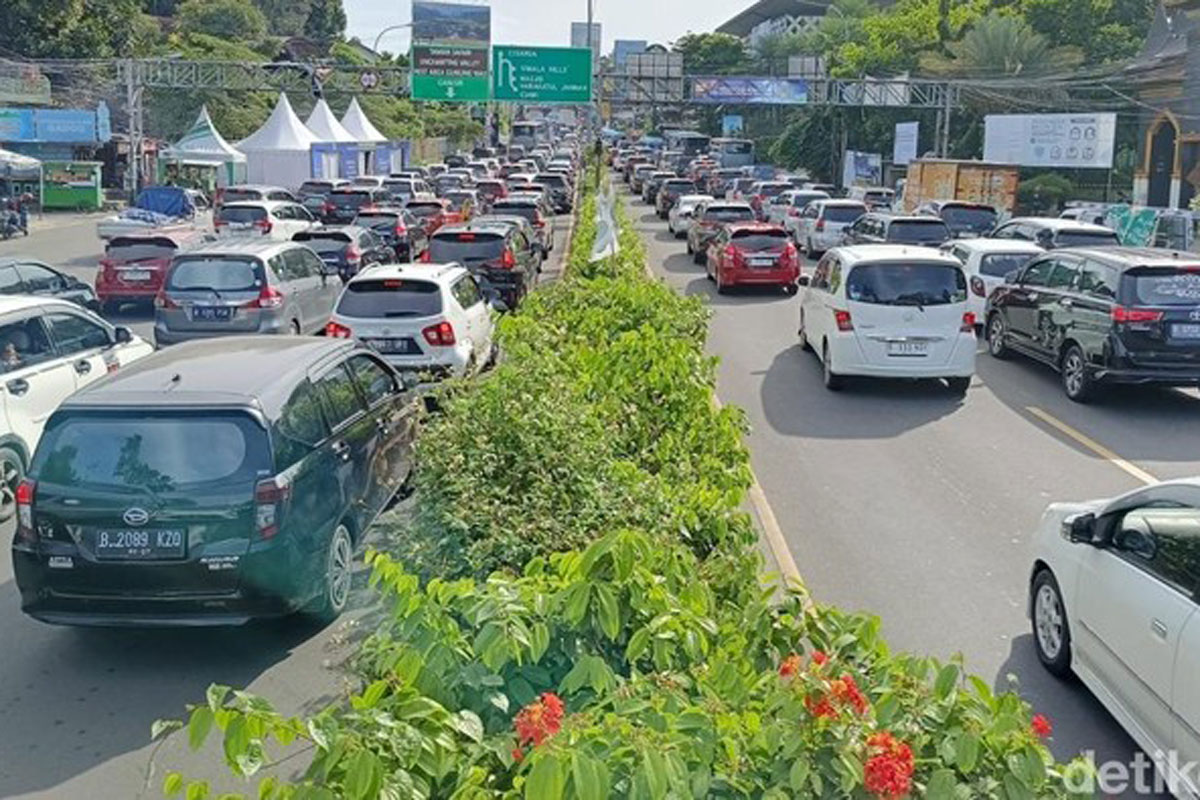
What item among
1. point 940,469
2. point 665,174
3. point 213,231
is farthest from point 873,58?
point 940,469

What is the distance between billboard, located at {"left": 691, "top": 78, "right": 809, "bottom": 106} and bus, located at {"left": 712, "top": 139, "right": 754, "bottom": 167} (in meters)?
17.6

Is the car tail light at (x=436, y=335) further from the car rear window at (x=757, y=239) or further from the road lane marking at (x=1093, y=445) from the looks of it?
the car rear window at (x=757, y=239)

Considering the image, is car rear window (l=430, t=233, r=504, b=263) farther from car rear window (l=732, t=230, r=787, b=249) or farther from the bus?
the bus

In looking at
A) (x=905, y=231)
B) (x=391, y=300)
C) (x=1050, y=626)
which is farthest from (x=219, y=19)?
(x=1050, y=626)

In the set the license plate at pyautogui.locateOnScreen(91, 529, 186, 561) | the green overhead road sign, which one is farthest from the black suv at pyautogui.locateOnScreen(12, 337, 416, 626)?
the green overhead road sign

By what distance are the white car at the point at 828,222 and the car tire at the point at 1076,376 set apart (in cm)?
1645

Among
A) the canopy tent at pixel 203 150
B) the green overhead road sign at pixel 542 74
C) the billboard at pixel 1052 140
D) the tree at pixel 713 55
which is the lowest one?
the canopy tent at pixel 203 150

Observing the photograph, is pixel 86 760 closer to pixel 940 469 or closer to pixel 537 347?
pixel 537 347

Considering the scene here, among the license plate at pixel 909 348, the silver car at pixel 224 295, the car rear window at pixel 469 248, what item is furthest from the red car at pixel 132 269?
the license plate at pixel 909 348

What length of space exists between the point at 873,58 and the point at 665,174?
17.0 meters

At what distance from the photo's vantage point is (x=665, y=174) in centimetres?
5372

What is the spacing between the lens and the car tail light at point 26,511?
6.89 metres

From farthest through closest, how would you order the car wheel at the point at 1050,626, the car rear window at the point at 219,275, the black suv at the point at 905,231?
the black suv at the point at 905,231, the car rear window at the point at 219,275, the car wheel at the point at 1050,626

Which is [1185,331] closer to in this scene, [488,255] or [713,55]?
[488,255]
